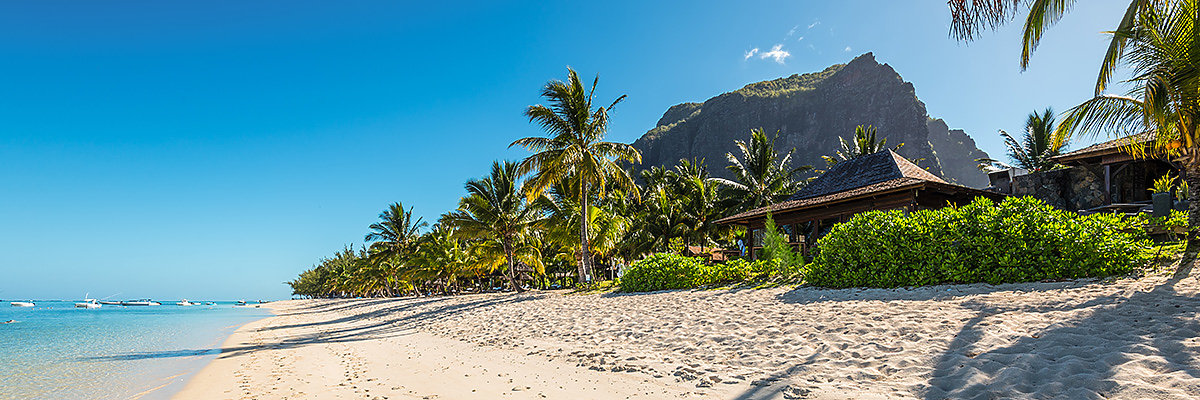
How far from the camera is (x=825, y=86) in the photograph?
10362 centimetres

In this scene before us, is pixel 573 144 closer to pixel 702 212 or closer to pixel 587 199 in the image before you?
pixel 587 199

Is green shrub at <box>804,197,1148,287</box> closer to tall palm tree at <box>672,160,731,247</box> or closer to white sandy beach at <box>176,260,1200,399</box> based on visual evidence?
white sandy beach at <box>176,260,1200,399</box>

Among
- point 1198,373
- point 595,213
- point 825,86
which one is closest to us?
point 1198,373

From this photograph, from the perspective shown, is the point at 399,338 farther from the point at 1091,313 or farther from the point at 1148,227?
the point at 1148,227

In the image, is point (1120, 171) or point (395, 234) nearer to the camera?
point (1120, 171)

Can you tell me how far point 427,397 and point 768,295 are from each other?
251 inches

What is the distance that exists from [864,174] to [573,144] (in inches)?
385

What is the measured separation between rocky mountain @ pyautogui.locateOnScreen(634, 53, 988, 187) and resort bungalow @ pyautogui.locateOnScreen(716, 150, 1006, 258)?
7616 cm

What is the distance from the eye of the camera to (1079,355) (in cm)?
384

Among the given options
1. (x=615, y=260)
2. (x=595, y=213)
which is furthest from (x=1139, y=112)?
(x=615, y=260)

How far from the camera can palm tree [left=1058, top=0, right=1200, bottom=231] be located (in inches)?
257

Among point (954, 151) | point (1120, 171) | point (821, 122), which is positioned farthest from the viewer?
point (954, 151)

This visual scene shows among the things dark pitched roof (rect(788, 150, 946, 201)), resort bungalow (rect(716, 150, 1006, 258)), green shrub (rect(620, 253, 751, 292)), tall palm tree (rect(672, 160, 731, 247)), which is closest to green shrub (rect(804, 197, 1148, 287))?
green shrub (rect(620, 253, 751, 292))

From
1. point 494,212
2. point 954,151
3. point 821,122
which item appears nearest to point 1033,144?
point 494,212
